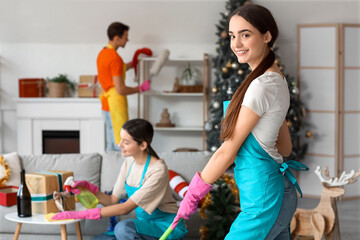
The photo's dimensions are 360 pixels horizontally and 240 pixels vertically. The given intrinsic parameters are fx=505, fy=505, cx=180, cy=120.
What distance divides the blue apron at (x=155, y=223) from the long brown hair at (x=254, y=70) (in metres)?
1.12

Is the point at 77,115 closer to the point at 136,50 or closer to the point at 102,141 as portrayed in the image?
the point at 102,141

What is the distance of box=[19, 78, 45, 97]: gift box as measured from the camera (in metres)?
5.88

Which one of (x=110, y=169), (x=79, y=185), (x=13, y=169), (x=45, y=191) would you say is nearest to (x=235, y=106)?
(x=79, y=185)

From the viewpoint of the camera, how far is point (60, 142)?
5.91 m

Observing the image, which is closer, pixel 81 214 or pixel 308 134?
pixel 81 214

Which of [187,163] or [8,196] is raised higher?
[187,163]

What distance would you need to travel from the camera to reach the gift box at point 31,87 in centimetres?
588

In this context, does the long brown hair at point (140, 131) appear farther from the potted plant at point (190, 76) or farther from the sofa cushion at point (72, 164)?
the potted plant at point (190, 76)

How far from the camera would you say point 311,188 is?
216 inches

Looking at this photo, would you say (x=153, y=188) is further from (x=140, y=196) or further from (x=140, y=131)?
(x=140, y=131)

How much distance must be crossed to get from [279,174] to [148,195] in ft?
3.63

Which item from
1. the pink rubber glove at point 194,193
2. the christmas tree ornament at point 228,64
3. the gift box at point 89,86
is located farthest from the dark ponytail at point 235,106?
the gift box at point 89,86

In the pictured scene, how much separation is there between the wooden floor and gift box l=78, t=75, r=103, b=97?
257 centimetres

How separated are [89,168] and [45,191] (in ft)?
2.84
